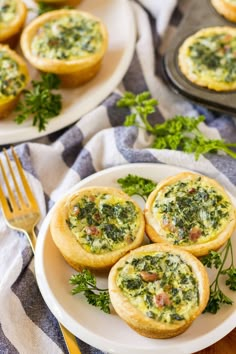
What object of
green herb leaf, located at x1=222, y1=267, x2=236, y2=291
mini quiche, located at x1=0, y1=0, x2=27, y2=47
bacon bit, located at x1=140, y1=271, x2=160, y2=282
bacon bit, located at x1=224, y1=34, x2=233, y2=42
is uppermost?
mini quiche, located at x1=0, y1=0, x2=27, y2=47

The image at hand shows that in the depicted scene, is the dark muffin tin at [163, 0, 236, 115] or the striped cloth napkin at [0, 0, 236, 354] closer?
the striped cloth napkin at [0, 0, 236, 354]

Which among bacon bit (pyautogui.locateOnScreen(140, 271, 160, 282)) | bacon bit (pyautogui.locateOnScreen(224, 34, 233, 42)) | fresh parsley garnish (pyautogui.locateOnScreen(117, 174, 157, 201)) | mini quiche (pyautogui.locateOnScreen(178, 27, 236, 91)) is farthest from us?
A: bacon bit (pyautogui.locateOnScreen(224, 34, 233, 42))

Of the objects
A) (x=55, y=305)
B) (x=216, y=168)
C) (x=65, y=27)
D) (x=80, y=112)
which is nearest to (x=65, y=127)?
(x=80, y=112)

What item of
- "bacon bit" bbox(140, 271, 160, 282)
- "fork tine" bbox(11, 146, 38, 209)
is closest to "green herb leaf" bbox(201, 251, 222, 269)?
"bacon bit" bbox(140, 271, 160, 282)

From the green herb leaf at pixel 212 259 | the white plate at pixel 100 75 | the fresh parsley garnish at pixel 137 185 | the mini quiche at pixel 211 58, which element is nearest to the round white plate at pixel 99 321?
the green herb leaf at pixel 212 259

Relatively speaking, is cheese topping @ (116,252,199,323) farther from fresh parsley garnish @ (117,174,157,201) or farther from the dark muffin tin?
the dark muffin tin

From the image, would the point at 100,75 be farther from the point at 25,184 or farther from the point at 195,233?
the point at 195,233

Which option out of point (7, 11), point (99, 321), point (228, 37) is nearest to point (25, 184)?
point (99, 321)

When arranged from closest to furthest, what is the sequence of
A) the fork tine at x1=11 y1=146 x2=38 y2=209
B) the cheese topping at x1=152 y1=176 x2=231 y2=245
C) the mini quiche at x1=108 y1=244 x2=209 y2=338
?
the mini quiche at x1=108 y1=244 x2=209 y2=338
the cheese topping at x1=152 y1=176 x2=231 y2=245
the fork tine at x1=11 y1=146 x2=38 y2=209
